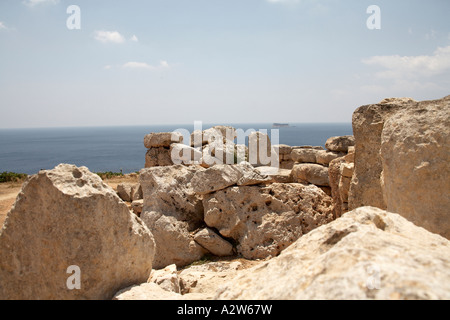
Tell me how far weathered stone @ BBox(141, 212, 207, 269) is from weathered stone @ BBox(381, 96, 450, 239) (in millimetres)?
3645

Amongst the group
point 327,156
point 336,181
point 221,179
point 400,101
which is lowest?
point 336,181

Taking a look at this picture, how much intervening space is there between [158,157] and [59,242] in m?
10.3

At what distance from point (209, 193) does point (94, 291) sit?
3955 millimetres

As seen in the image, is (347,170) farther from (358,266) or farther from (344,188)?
(358,266)

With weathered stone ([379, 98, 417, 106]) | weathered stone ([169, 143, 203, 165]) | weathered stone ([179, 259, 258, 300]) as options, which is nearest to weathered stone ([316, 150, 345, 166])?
weathered stone ([169, 143, 203, 165])

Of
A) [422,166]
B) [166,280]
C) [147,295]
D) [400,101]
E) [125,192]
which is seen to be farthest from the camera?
[125,192]

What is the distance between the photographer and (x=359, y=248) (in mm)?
1705

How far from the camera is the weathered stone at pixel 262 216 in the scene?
5961mm

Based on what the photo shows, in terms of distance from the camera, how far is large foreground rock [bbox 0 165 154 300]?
257 centimetres

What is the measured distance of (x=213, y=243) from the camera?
6.02 meters

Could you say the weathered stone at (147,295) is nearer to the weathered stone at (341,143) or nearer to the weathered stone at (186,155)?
the weathered stone at (186,155)

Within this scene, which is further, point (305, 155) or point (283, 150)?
point (283, 150)

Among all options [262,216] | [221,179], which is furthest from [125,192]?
[262,216]
